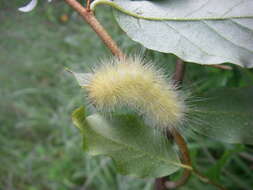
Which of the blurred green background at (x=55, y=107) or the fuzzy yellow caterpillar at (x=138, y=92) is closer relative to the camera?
the fuzzy yellow caterpillar at (x=138, y=92)

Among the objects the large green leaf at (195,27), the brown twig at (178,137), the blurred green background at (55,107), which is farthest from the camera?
the blurred green background at (55,107)

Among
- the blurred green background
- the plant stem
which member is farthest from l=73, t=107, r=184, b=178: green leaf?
the blurred green background

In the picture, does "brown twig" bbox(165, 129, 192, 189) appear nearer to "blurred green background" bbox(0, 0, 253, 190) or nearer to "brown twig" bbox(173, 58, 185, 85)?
"brown twig" bbox(173, 58, 185, 85)

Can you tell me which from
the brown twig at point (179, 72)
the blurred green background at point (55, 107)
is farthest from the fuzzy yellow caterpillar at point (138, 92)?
the blurred green background at point (55, 107)

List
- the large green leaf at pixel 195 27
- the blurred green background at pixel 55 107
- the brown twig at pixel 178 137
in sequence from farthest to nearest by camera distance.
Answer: the blurred green background at pixel 55 107
the brown twig at pixel 178 137
the large green leaf at pixel 195 27

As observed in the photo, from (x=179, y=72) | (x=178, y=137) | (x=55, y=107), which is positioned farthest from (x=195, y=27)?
(x=55, y=107)

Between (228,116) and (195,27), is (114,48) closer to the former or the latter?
(195,27)

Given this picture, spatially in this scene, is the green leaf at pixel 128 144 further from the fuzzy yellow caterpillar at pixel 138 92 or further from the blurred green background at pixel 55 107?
the blurred green background at pixel 55 107

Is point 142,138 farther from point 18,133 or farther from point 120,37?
point 18,133
